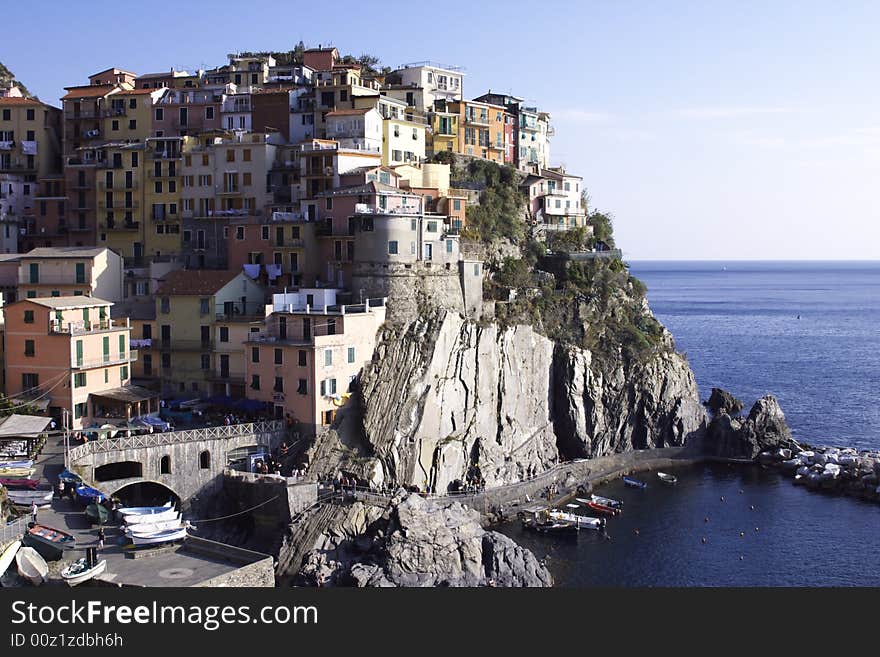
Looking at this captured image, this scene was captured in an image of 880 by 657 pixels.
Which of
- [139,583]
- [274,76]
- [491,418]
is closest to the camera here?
[139,583]

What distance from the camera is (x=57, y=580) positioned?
42.7 meters

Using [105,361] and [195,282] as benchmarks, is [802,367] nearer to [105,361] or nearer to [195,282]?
[195,282]

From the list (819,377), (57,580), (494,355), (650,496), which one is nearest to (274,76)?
(494,355)

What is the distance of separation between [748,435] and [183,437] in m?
50.1

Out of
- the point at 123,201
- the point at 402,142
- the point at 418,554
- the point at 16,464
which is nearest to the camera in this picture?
the point at 16,464

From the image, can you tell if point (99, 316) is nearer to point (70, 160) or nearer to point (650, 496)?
point (70, 160)

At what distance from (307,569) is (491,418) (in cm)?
2366

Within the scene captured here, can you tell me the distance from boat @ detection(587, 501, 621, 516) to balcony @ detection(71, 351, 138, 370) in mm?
32136

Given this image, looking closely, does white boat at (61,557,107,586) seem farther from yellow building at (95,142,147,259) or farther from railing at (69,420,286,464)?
yellow building at (95,142,147,259)

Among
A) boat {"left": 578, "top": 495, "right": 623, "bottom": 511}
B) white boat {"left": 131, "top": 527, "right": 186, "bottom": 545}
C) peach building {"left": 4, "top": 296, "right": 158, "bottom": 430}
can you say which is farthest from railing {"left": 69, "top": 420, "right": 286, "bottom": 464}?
boat {"left": 578, "top": 495, "right": 623, "bottom": 511}

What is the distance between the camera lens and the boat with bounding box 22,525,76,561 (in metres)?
44.4

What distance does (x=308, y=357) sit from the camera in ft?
205

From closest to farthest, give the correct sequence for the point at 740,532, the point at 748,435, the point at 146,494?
the point at 146,494 < the point at 740,532 < the point at 748,435

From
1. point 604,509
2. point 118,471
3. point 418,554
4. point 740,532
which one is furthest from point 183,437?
point 740,532
